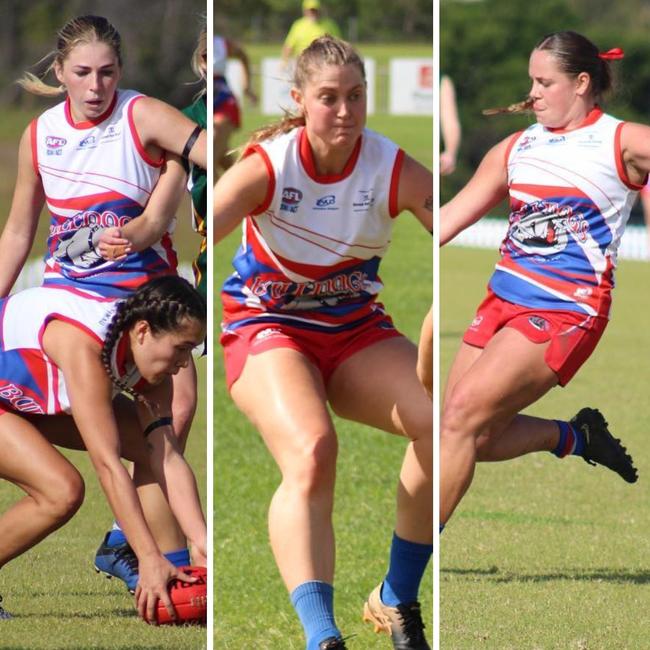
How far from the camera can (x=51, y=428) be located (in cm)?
378

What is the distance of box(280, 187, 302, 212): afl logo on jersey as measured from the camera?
139 inches

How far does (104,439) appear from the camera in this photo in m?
3.62

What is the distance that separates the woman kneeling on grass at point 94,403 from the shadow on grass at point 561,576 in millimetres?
858

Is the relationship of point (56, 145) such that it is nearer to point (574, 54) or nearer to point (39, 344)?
point (39, 344)

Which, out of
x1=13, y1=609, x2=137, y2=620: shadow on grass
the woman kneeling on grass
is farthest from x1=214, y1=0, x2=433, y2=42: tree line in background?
x1=13, y1=609, x2=137, y2=620: shadow on grass

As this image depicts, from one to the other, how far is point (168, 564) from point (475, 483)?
6.62 feet

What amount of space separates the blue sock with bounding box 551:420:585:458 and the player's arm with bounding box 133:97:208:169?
1304 mm

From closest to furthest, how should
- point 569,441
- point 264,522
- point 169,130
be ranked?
1. point 169,130
2. point 569,441
3. point 264,522

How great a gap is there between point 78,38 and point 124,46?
0.17m

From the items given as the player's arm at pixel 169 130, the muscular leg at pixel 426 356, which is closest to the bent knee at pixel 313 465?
the muscular leg at pixel 426 356

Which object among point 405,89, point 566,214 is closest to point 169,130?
Result: point 566,214

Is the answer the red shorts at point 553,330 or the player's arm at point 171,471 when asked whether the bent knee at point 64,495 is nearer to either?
the player's arm at point 171,471

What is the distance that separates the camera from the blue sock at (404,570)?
372 centimetres

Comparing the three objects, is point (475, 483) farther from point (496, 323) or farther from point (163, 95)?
point (163, 95)
